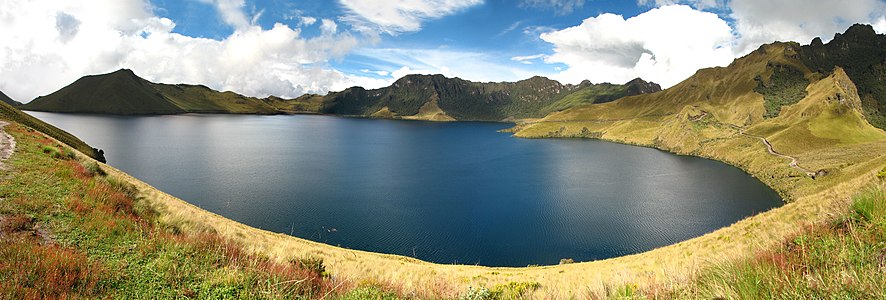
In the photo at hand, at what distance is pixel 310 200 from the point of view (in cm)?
8644

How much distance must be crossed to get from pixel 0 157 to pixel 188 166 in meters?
113

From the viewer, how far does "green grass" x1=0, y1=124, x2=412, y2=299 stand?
23.6 ft

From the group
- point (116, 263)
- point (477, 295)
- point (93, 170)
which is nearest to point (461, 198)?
point (93, 170)

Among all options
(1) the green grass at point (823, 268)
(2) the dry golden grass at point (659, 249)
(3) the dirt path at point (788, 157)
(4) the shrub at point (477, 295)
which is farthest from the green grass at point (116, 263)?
(3) the dirt path at point (788, 157)

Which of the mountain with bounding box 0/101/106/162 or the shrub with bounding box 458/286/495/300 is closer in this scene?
the shrub with bounding box 458/286/495/300

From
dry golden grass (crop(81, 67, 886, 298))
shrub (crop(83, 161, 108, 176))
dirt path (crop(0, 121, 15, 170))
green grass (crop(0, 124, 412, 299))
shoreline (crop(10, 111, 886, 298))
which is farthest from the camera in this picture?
shrub (crop(83, 161, 108, 176))

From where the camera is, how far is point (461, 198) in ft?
317

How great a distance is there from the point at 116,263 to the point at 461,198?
8923 centimetres

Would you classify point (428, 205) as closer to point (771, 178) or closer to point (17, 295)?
point (17, 295)

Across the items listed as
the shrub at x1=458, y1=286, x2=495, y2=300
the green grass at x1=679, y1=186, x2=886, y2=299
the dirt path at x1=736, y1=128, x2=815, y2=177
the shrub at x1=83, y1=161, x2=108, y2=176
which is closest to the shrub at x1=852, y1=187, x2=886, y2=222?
the green grass at x1=679, y1=186, x2=886, y2=299

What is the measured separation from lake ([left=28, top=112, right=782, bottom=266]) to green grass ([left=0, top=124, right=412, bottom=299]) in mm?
47768

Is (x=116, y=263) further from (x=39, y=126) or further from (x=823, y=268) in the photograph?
(x=39, y=126)

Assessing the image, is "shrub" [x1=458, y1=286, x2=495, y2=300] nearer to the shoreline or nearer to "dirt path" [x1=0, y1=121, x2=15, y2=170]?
the shoreline

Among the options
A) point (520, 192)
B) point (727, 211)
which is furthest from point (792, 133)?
point (520, 192)
